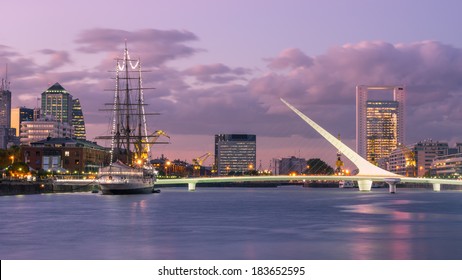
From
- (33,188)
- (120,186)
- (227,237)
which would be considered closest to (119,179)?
(120,186)

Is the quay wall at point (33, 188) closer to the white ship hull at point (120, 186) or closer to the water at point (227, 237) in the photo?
the white ship hull at point (120, 186)

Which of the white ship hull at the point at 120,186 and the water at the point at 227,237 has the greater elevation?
the white ship hull at the point at 120,186

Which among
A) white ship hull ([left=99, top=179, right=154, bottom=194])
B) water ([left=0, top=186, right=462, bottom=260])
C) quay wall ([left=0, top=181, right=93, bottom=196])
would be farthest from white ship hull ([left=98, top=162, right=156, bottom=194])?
water ([left=0, top=186, right=462, bottom=260])

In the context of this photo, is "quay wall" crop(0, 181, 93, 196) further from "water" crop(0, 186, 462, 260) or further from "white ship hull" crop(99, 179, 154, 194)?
"water" crop(0, 186, 462, 260)

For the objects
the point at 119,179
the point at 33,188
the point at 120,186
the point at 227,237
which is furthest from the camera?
the point at 33,188

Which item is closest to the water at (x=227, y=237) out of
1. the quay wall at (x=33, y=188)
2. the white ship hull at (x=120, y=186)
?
the white ship hull at (x=120, y=186)

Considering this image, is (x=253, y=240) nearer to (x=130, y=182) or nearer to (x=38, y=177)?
(x=130, y=182)

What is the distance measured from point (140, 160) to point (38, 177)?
31340 millimetres

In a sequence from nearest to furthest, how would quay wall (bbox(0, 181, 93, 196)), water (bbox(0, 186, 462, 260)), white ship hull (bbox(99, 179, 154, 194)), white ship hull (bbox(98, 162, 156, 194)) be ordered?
water (bbox(0, 186, 462, 260))
quay wall (bbox(0, 181, 93, 196))
white ship hull (bbox(99, 179, 154, 194))
white ship hull (bbox(98, 162, 156, 194))

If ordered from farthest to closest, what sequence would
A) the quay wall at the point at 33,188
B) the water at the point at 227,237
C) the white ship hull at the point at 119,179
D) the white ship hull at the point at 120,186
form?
the white ship hull at the point at 119,179 < the white ship hull at the point at 120,186 < the quay wall at the point at 33,188 < the water at the point at 227,237

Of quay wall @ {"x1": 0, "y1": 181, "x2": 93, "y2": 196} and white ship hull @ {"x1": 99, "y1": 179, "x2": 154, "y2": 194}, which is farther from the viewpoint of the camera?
white ship hull @ {"x1": 99, "y1": 179, "x2": 154, "y2": 194}

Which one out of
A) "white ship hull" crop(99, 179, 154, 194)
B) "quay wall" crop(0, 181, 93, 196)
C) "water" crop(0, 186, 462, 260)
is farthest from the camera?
"white ship hull" crop(99, 179, 154, 194)

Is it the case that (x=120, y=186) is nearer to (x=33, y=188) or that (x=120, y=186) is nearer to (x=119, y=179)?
(x=119, y=179)
